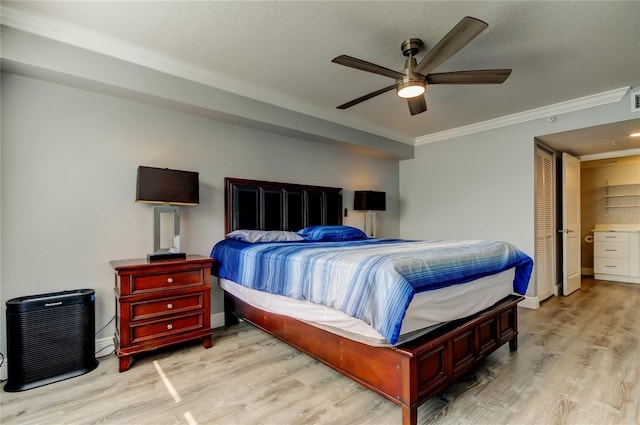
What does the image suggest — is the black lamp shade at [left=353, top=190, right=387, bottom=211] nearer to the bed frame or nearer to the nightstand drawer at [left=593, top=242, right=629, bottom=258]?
the bed frame

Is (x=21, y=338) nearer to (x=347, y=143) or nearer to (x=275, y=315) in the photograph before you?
(x=275, y=315)

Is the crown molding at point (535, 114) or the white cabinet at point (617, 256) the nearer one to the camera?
the crown molding at point (535, 114)

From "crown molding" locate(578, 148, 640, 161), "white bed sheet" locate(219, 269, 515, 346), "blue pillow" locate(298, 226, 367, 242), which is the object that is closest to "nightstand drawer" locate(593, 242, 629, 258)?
"crown molding" locate(578, 148, 640, 161)

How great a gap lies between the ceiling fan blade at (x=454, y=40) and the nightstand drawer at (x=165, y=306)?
2.58 metres

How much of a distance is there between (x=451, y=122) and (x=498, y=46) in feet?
6.64

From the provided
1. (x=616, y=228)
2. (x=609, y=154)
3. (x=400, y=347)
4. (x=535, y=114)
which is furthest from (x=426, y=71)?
(x=616, y=228)

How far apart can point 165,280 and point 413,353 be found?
2.00 meters

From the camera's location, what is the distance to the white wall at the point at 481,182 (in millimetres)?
4088

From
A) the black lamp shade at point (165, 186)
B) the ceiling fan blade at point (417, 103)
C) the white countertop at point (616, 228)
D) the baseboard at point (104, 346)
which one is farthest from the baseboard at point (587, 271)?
the baseboard at point (104, 346)

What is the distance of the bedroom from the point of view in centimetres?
238

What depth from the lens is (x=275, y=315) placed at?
2.63m

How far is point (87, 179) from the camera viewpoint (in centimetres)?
268

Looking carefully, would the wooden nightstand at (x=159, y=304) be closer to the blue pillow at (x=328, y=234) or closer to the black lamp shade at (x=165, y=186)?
the black lamp shade at (x=165, y=186)

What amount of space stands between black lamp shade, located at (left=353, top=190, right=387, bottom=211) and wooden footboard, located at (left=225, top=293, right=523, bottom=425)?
2393 millimetres
